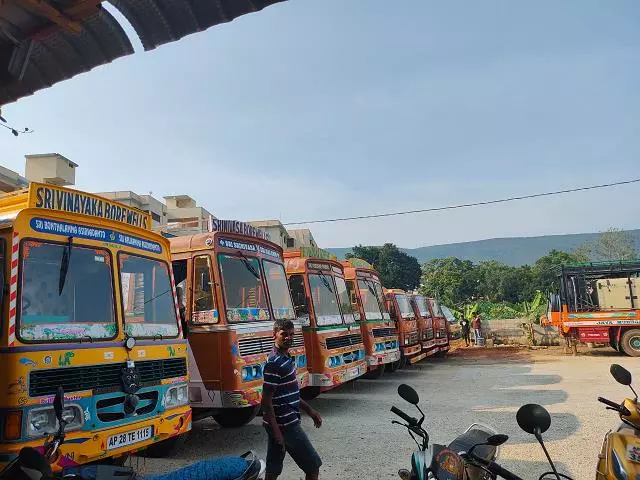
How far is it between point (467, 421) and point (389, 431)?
134 cm

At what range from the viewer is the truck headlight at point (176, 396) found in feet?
16.2

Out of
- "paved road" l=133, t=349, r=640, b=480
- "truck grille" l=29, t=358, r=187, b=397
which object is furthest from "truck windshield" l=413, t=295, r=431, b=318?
"truck grille" l=29, t=358, r=187, b=397

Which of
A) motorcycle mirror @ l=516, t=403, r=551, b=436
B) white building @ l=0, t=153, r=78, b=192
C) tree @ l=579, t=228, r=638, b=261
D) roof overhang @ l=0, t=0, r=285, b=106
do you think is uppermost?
white building @ l=0, t=153, r=78, b=192

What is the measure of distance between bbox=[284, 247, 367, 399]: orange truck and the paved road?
→ 2.30ft

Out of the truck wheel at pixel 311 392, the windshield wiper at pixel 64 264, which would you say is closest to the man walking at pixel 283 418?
the windshield wiper at pixel 64 264

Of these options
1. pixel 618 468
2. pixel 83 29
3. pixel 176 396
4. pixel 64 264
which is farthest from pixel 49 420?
pixel 618 468

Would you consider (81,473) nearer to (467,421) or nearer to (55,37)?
(55,37)

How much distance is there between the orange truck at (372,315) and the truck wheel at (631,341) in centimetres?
980

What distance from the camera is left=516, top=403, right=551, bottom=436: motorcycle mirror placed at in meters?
2.36

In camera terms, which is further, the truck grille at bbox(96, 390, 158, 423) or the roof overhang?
the truck grille at bbox(96, 390, 158, 423)

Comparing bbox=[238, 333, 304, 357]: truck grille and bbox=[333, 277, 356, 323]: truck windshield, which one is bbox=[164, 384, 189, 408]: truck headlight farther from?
bbox=[333, 277, 356, 323]: truck windshield

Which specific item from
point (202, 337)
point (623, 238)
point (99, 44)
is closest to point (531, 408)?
point (99, 44)

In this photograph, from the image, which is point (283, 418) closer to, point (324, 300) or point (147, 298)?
point (147, 298)

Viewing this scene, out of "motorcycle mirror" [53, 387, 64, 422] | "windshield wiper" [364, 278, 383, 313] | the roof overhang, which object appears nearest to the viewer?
the roof overhang
